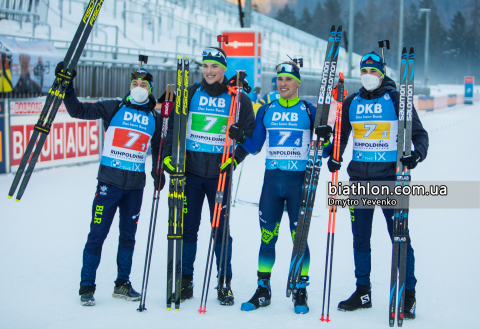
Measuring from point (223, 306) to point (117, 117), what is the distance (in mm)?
1727

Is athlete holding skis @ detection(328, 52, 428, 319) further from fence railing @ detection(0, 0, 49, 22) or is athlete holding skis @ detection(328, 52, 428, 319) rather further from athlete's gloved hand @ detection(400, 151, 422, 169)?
fence railing @ detection(0, 0, 49, 22)

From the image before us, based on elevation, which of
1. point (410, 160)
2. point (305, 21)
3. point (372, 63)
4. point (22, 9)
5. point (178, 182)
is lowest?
point (178, 182)

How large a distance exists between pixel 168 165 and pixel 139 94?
0.62 metres

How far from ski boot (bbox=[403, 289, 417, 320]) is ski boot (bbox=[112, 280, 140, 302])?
208 centimetres

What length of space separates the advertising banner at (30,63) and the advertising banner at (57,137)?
32 cm

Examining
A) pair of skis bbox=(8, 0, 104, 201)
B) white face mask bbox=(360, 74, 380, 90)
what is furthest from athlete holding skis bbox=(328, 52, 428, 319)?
pair of skis bbox=(8, 0, 104, 201)

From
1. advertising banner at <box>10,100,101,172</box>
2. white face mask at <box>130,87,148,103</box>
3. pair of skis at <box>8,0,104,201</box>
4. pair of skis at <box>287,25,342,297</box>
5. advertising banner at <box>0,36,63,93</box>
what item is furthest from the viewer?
advertising banner at <box>10,100,101,172</box>

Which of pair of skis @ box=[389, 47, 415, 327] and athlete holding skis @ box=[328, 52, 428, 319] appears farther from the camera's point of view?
athlete holding skis @ box=[328, 52, 428, 319]

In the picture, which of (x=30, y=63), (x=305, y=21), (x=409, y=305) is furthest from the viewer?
(x=305, y=21)

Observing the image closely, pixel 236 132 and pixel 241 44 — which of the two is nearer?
pixel 236 132

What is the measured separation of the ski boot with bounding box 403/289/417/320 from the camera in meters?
3.79

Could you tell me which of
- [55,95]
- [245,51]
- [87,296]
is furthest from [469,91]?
[87,296]

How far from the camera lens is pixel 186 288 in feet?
13.5

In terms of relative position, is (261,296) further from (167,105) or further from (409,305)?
(167,105)
